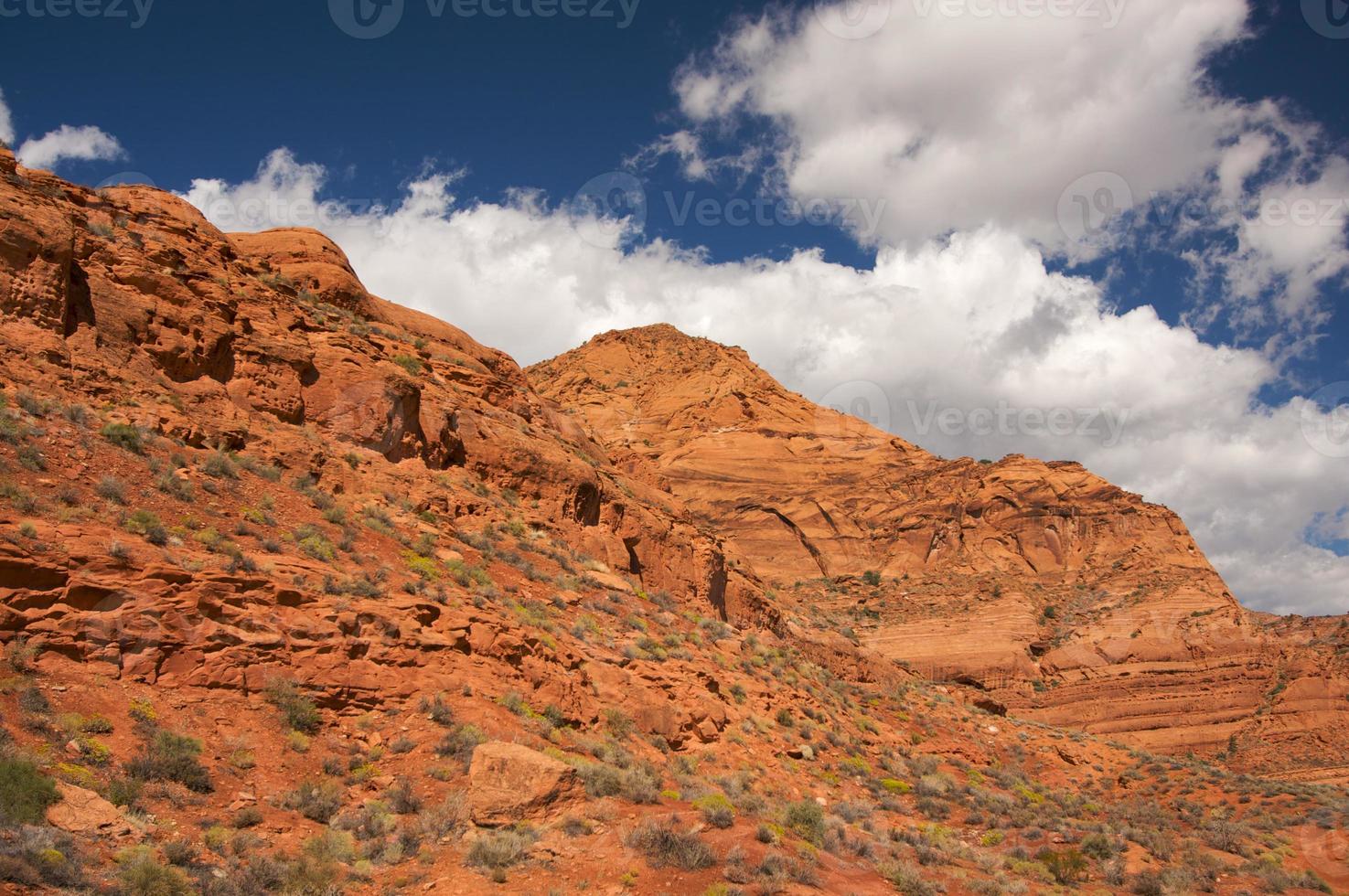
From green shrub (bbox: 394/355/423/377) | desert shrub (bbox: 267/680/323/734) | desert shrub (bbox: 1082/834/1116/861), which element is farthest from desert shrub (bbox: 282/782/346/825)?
green shrub (bbox: 394/355/423/377)

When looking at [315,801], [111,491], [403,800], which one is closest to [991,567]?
[403,800]

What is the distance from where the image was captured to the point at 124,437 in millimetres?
13156

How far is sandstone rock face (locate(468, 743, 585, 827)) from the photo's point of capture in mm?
9508

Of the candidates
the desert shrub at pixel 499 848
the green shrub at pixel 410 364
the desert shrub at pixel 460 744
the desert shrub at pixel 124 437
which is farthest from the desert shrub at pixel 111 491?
the green shrub at pixel 410 364

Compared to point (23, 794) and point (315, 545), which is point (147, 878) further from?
point (315, 545)

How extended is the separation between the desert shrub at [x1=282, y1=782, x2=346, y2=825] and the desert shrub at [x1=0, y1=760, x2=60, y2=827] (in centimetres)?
225

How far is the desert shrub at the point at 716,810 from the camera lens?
10.5 meters

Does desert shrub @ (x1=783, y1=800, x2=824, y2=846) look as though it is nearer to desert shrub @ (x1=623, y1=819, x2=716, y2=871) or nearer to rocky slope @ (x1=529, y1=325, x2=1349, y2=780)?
desert shrub @ (x1=623, y1=819, x2=716, y2=871)

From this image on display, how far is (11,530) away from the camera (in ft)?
30.8

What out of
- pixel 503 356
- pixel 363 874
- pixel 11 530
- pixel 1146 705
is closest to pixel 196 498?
pixel 11 530

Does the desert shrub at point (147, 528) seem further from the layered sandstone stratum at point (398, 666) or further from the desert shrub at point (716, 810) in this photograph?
the desert shrub at point (716, 810)

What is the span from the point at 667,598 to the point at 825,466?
4697 cm

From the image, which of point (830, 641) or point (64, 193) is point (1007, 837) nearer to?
point (830, 641)

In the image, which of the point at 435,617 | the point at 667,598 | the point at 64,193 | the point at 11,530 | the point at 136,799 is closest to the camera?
the point at 136,799
